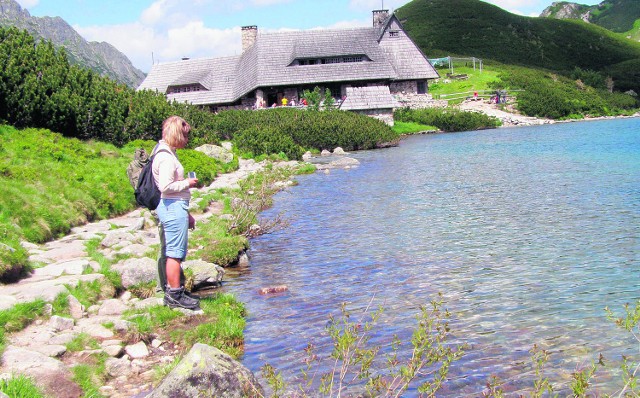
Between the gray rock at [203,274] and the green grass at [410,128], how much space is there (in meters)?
45.7

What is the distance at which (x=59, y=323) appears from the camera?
8.02 meters

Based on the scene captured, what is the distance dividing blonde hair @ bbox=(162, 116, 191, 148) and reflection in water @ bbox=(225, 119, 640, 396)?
9.42ft

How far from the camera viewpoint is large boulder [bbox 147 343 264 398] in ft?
18.4

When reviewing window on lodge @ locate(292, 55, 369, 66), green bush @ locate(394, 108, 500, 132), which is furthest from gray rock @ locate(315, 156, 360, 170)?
window on lodge @ locate(292, 55, 369, 66)

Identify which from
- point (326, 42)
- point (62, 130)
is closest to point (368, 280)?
point (62, 130)

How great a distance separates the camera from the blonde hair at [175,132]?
8562 mm

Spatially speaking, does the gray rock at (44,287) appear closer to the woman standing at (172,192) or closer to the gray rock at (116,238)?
the woman standing at (172,192)

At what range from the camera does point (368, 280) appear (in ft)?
37.1

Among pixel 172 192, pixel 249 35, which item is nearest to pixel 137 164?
pixel 172 192

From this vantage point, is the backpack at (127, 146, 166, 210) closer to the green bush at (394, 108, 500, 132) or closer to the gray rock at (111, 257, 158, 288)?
the gray rock at (111, 257, 158, 288)

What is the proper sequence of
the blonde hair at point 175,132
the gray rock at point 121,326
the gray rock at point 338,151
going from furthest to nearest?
Answer: the gray rock at point 338,151 < the blonde hair at point 175,132 < the gray rock at point 121,326

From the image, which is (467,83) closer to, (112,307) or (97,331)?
(112,307)

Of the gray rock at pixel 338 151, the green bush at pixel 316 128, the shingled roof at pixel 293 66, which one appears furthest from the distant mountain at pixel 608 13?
the gray rock at pixel 338 151

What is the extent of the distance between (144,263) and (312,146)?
32.0 meters
